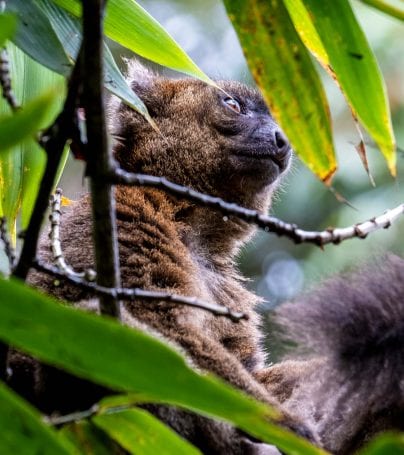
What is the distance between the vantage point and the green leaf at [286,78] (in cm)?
207

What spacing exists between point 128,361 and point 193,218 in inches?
105

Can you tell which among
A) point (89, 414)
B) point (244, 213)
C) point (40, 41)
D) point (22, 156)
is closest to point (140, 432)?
point (89, 414)

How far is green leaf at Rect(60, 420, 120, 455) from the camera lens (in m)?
1.63

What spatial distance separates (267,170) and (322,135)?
1965mm

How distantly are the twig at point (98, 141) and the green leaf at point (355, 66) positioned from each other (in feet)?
2.33

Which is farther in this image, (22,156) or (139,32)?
(22,156)

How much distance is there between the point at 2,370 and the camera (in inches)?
69.1

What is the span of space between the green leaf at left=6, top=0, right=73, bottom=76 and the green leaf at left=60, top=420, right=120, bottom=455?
0.99 m

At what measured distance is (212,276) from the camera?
395 centimetres

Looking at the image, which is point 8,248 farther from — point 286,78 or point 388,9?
point 388,9

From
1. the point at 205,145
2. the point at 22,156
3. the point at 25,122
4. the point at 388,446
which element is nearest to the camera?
the point at 25,122

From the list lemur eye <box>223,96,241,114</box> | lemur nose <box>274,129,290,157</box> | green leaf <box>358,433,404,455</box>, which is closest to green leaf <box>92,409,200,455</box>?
green leaf <box>358,433,404,455</box>

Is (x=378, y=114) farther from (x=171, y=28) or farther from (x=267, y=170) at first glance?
(x=171, y=28)

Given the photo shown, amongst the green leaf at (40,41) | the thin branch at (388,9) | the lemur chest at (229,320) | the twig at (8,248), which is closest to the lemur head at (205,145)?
the lemur chest at (229,320)
